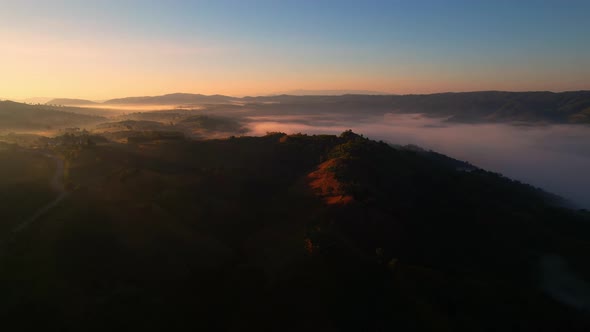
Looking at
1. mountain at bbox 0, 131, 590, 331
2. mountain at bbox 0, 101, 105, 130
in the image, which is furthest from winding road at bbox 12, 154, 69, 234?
mountain at bbox 0, 101, 105, 130

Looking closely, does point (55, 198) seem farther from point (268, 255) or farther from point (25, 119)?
point (25, 119)

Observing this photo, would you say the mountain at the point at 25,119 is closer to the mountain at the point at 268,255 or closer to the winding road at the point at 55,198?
the mountain at the point at 268,255

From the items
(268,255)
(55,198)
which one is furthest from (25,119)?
(268,255)

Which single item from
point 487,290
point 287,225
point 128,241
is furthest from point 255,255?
point 487,290

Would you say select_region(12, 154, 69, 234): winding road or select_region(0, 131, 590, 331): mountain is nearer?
select_region(0, 131, 590, 331): mountain

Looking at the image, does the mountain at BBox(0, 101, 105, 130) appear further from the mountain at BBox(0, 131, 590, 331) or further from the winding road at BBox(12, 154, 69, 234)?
the winding road at BBox(12, 154, 69, 234)

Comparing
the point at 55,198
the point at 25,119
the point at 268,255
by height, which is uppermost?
the point at 25,119

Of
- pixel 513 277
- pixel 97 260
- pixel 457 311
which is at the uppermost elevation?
pixel 97 260

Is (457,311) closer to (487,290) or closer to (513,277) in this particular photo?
(487,290)

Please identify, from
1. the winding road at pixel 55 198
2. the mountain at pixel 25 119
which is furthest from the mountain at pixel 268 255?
the mountain at pixel 25 119
